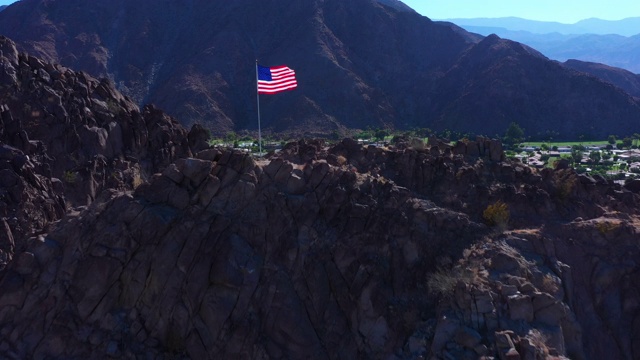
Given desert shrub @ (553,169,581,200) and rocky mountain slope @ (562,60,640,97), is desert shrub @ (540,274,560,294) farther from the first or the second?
rocky mountain slope @ (562,60,640,97)

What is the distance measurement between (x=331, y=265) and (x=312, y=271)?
2.14 ft

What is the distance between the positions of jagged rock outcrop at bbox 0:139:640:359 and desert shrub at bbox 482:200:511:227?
13.2 inches

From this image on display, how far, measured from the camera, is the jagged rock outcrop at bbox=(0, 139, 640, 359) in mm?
18297

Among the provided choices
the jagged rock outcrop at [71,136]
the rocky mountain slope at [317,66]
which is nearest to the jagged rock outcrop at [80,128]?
the jagged rock outcrop at [71,136]

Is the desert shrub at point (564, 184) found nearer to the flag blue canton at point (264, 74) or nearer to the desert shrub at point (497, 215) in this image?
the desert shrub at point (497, 215)

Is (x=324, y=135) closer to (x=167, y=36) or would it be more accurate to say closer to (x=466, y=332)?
(x=167, y=36)

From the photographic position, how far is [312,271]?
20172 mm

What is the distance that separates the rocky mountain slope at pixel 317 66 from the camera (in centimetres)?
9219

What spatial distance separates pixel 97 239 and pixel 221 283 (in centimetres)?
444

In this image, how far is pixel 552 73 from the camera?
9994 cm

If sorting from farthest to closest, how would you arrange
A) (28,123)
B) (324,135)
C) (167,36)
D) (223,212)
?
1. (167,36)
2. (324,135)
3. (28,123)
4. (223,212)

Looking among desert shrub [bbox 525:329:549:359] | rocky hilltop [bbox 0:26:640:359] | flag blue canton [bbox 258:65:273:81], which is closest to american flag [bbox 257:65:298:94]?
flag blue canton [bbox 258:65:273:81]

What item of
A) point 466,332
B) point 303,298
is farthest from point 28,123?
point 466,332

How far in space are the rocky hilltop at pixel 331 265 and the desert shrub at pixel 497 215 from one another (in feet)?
0.14
